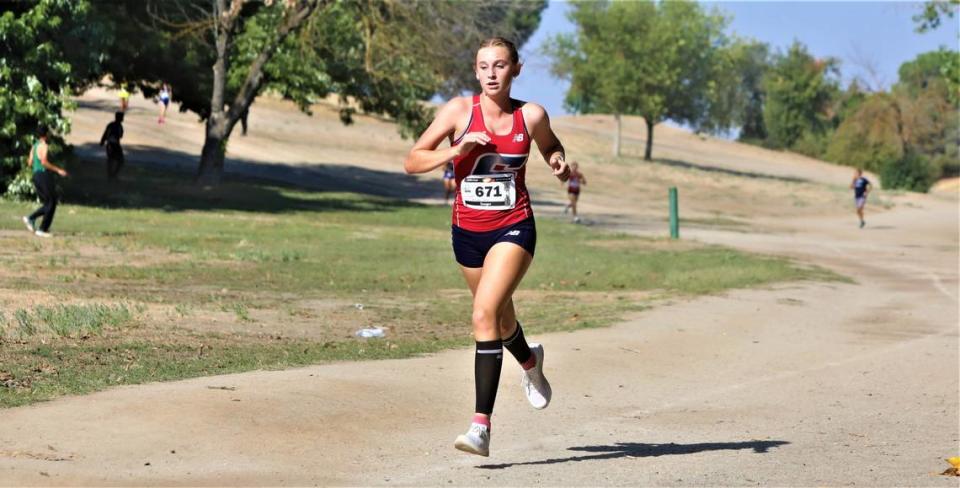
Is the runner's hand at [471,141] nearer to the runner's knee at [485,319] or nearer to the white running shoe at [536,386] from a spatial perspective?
the runner's knee at [485,319]

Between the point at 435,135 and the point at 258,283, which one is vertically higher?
the point at 435,135

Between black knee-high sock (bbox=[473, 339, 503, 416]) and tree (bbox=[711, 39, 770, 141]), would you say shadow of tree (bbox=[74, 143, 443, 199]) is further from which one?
tree (bbox=[711, 39, 770, 141])

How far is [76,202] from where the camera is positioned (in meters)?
33.8

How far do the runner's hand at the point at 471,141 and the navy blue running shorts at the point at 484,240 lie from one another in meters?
0.54

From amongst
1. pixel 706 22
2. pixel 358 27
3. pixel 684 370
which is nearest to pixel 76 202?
pixel 358 27

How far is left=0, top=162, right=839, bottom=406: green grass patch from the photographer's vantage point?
11.8 meters

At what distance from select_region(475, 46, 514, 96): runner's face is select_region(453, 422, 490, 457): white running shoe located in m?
1.86

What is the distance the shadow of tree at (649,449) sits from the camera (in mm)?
8234

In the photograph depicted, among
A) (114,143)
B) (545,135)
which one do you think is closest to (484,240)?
(545,135)

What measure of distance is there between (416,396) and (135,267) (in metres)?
10.9

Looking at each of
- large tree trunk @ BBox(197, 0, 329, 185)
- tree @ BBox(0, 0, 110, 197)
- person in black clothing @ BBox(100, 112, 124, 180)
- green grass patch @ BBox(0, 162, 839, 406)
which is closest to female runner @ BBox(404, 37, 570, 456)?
green grass patch @ BBox(0, 162, 839, 406)

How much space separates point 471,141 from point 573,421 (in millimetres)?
2827

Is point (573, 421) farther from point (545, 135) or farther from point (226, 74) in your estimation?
point (226, 74)

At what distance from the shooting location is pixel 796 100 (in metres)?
116
